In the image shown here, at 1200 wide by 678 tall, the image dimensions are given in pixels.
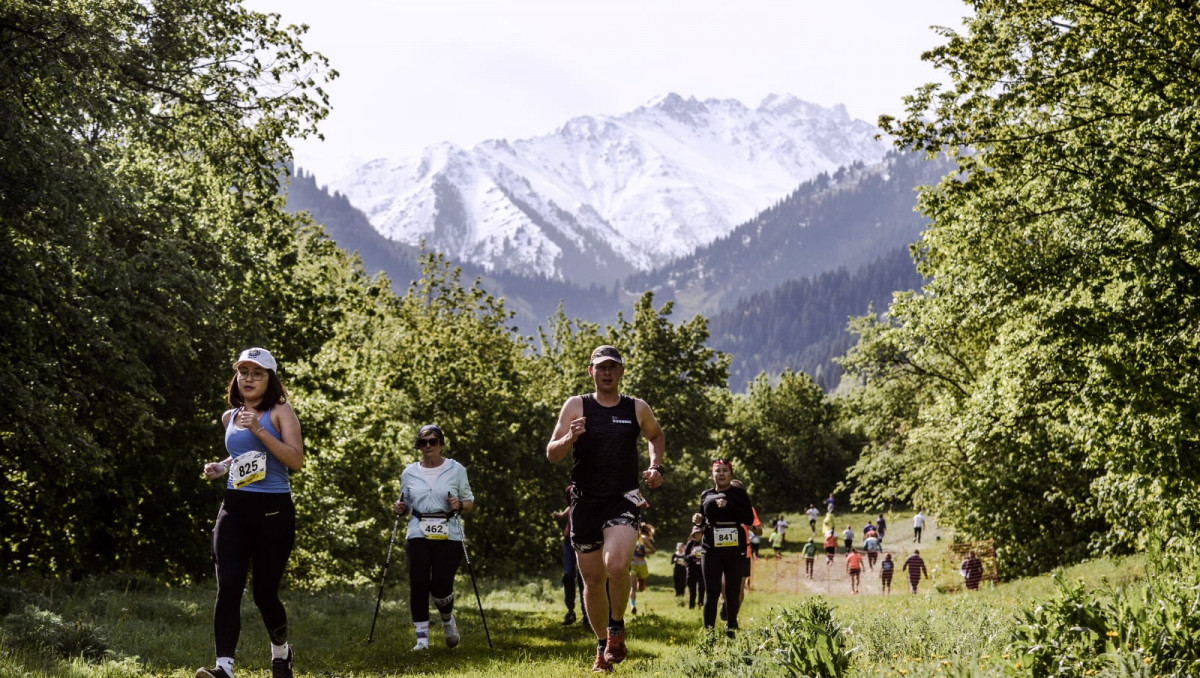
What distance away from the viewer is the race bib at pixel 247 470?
6.70m

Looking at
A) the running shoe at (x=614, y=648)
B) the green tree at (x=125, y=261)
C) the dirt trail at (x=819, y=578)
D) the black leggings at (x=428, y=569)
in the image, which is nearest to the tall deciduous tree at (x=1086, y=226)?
the running shoe at (x=614, y=648)

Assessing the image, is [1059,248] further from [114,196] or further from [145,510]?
[145,510]

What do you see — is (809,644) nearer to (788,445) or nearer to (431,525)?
(431,525)

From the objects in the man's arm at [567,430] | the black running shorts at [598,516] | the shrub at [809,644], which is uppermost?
the man's arm at [567,430]

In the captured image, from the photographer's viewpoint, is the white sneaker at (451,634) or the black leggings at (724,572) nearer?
the white sneaker at (451,634)

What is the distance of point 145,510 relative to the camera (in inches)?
766

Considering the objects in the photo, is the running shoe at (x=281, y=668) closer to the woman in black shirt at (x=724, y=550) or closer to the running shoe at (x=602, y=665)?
the running shoe at (x=602, y=665)

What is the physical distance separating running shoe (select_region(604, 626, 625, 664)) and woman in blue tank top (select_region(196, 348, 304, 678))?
2670mm

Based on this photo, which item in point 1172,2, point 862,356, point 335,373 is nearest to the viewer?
point 1172,2

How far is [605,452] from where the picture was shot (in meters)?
7.68

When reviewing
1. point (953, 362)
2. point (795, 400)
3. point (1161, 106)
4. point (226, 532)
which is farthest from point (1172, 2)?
point (795, 400)

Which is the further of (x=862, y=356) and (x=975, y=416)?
(x=862, y=356)

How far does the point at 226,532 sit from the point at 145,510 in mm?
14472

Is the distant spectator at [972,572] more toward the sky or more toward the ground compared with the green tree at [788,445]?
more toward the ground
